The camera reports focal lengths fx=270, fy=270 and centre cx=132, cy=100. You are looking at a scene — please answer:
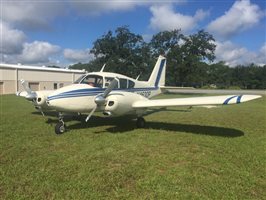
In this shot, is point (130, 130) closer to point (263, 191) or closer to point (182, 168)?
point (182, 168)

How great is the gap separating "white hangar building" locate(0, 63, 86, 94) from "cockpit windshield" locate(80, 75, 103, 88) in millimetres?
44696

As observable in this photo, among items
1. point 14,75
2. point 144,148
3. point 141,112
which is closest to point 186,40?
point 14,75

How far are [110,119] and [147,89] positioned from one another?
2.39m

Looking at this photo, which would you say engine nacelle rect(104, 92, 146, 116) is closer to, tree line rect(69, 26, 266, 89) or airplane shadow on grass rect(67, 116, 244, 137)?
airplane shadow on grass rect(67, 116, 244, 137)

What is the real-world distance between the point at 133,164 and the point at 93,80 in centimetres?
520

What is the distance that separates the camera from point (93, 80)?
1067cm

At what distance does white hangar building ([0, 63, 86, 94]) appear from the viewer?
1981 inches

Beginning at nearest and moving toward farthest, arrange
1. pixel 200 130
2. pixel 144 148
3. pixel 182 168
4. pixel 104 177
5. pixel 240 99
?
pixel 104 177
pixel 182 168
pixel 144 148
pixel 240 99
pixel 200 130

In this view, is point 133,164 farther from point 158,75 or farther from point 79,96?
point 158,75

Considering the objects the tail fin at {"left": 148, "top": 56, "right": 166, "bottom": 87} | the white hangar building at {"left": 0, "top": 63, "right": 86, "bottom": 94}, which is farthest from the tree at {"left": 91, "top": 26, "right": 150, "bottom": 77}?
the tail fin at {"left": 148, "top": 56, "right": 166, "bottom": 87}

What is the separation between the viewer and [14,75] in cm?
5191

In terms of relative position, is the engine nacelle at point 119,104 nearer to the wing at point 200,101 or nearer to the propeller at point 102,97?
the propeller at point 102,97

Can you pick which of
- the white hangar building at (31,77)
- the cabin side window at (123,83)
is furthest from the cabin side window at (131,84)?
the white hangar building at (31,77)

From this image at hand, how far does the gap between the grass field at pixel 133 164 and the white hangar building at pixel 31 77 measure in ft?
146
